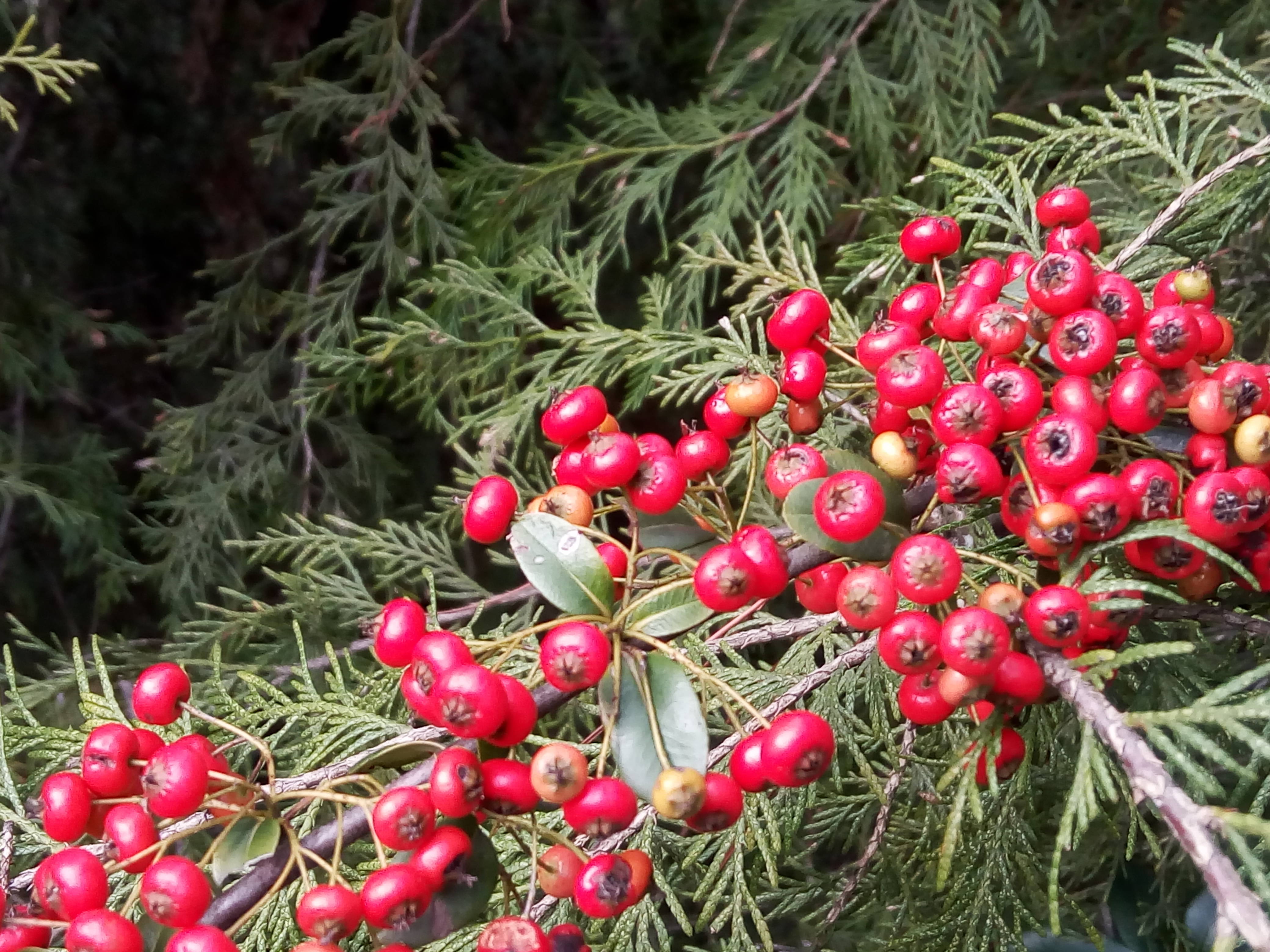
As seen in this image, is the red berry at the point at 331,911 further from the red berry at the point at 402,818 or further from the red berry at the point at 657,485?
the red berry at the point at 657,485

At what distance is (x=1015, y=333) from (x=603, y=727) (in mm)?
437

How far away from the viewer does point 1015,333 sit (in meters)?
0.70

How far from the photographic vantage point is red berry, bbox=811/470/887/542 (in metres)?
0.61

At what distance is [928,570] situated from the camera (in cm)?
58

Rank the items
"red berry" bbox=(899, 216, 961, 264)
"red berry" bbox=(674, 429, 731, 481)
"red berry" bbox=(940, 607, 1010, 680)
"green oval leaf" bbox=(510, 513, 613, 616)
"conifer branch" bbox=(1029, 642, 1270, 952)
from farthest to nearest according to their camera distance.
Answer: "red berry" bbox=(899, 216, 961, 264) < "red berry" bbox=(674, 429, 731, 481) < "green oval leaf" bbox=(510, 513, 613, 616) < "red berry" bbox=(940, 607, 1010, 680) < "conifer branch" bbox=(1029, 642, 1270, 952)

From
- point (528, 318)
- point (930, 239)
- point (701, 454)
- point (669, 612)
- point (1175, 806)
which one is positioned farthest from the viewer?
point (528, 318)

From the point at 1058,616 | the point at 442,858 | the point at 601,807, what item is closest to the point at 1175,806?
the point at 1058,616

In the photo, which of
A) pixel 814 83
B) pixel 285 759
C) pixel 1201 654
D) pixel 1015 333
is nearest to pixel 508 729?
pixel 1015 333

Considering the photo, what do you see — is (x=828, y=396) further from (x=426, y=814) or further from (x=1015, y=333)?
(x=426, y=814)

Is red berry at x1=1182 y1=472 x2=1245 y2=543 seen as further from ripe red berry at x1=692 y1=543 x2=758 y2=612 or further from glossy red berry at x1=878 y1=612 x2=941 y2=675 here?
ripe red berry at x1=692 y1=543 x2=758 y2=612

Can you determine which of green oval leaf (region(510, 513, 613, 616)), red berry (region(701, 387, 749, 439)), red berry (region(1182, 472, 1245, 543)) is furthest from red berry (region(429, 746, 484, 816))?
red berry (region(1182, 472, 1245, 543))

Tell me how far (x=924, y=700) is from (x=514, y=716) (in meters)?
0.29

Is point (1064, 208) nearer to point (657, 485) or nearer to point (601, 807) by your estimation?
point (657, 485)

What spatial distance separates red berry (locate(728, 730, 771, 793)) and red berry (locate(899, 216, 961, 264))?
508mm
